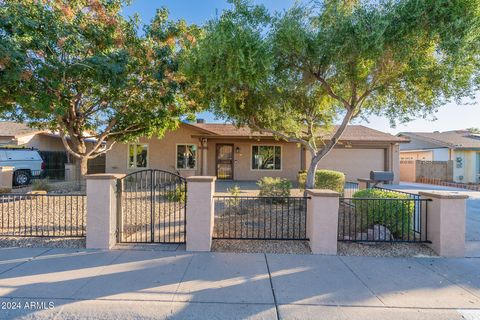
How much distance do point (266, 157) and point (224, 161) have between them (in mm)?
2626

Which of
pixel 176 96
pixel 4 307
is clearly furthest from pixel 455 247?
pixel 176 96

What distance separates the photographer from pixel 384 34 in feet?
16.3

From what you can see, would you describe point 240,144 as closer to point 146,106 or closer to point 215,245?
point 146,106

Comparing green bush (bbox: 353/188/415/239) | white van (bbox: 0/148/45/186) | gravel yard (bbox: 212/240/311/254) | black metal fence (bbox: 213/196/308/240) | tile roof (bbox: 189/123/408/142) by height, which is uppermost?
tile roof (bbox: 189/123/408/142)

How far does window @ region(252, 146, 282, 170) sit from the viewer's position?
52.5 ft

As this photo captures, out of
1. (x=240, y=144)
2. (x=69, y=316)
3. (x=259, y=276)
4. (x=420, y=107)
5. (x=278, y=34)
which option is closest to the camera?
(x=69, y=316)

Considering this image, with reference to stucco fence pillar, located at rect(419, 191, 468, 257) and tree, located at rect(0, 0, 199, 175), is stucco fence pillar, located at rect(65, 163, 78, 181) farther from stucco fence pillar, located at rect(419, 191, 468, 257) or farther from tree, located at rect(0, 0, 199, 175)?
stucco fence pillar, located at rect(419, 191, 468, 257)

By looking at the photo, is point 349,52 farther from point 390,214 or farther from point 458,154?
point 458,154

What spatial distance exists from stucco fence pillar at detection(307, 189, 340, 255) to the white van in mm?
14888

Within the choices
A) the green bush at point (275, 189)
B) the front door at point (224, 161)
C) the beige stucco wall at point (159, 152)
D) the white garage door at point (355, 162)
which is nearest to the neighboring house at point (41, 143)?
the beige stucco wall at point (159, 152)

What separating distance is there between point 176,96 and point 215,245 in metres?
7.18

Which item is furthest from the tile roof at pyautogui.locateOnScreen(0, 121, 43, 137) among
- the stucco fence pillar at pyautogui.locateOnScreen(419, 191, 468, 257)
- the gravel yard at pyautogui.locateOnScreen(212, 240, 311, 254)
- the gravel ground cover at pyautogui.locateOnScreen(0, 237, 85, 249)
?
the stucco fence pillar at pyautogui.locateOnScreen(419, 191, 468, 257)

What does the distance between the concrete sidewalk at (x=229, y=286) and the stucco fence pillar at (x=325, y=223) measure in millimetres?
255

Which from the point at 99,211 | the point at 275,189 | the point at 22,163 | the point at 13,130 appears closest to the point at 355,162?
the point at 275,189
